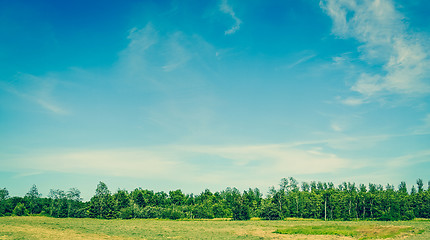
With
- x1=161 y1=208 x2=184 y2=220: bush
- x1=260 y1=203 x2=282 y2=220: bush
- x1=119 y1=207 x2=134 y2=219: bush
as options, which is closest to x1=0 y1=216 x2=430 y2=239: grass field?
x1=260 y1=203 x2=282 y2=220: bush

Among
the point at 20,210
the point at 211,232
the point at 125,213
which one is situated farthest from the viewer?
the point at 20,210

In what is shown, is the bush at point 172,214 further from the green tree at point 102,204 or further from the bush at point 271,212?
the bush at point 271,212

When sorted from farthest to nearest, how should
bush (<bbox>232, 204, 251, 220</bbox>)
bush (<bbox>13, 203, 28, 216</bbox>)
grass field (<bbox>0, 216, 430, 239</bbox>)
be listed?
bush (<bbox>13, 203, 28, 216</bbox>) → bush (<bbox>232, 204, 251, 220</bbox>) → grass field (<bbox>0, 216, 430, 239</bbox>)

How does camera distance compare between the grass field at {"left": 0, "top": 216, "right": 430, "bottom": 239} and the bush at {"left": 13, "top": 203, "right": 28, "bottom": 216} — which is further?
the bush at {"left": 13, "top": 203, "right": 28, "bottom": 216}

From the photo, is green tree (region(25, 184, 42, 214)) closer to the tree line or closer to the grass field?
the tree line

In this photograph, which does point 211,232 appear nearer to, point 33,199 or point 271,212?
point 271,212

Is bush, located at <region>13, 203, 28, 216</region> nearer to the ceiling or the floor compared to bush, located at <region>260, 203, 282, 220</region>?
nearer to the floor

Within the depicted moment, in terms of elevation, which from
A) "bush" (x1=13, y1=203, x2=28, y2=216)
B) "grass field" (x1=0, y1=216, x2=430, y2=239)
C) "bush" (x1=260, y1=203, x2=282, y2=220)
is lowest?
"bush" (x1=13, y1=203, x2=28, y2=216)

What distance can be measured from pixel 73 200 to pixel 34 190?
4072cm

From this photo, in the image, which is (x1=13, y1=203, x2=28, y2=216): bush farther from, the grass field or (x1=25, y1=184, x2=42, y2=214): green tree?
the grass field

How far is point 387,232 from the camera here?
5109 cm

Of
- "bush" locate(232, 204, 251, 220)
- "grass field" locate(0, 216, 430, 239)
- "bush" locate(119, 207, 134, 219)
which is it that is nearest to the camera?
"grass field" locate(0, 216, 430, 239)

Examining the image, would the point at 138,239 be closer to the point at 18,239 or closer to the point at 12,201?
the point at 18,239

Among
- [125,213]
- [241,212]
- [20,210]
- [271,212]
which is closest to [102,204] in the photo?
[125,213]
